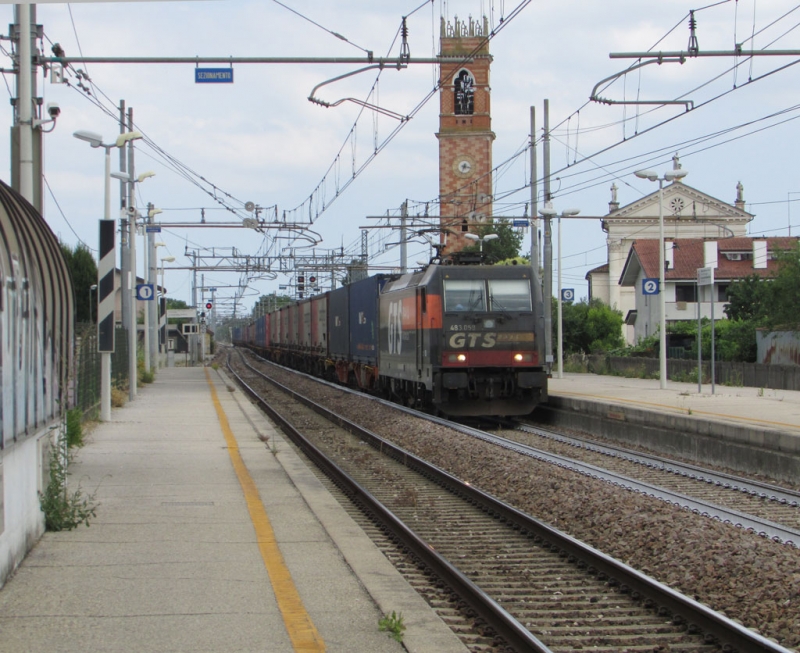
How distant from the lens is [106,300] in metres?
18.3

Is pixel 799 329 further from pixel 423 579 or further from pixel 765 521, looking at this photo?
pixel 423 579

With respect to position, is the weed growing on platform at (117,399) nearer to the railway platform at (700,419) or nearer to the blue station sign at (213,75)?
the railway platform at (700,419)

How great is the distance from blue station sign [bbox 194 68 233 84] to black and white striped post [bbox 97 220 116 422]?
15.4 ft

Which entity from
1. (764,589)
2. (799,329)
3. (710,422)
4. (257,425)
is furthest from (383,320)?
(764,589)

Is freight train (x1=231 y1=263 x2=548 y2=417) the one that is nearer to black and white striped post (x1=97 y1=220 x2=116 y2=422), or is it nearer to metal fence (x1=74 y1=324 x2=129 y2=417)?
black and white striped post (x1=97 y1=220 x2=116 y2=422)

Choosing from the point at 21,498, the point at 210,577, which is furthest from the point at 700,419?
the point at 21,498

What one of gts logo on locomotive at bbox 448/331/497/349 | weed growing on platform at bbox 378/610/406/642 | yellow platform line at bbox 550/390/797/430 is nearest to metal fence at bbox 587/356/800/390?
yellow platform line at bbox 550/390/797/430

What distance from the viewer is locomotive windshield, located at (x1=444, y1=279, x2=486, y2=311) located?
18875mm

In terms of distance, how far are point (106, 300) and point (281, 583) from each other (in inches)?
501

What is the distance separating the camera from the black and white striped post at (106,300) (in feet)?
58.4

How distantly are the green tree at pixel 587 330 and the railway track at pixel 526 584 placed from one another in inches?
1219

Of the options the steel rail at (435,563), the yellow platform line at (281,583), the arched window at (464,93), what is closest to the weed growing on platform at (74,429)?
the steel rail at (435,563)

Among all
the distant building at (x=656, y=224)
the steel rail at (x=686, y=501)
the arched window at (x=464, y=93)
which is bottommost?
the steel rail at (x=686, y=501)

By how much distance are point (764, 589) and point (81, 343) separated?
14008 mm
